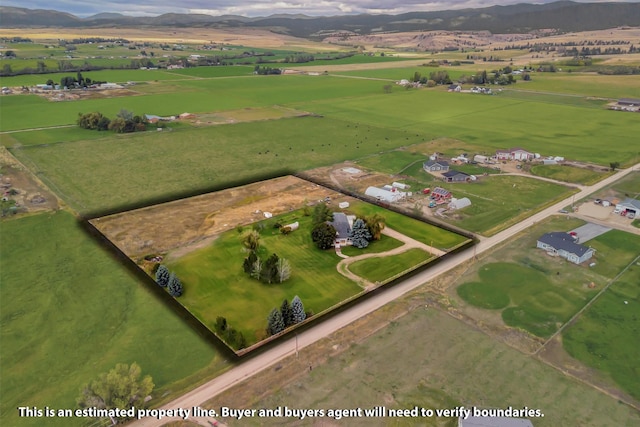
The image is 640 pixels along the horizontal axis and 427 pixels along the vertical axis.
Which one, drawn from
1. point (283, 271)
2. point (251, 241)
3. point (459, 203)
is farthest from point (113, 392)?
point (459, 203)

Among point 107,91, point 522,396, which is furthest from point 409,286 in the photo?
point 107,91

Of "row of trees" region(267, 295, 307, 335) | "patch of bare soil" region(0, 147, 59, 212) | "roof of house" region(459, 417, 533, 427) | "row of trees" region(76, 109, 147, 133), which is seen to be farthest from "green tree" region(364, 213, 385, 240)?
"row of trees" region(76, 109, 147, 133)

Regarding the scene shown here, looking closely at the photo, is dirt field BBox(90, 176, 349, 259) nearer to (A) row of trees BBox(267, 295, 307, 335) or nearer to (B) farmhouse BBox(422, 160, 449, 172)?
(A) row of trees BBox(267, 295, 307, 335)

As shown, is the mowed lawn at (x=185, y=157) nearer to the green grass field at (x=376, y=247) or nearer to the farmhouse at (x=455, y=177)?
the farmhouse at (x=455, y=177)

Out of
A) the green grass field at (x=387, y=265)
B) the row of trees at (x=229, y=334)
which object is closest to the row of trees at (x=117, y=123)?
the green grass field at (x=387, y=265)

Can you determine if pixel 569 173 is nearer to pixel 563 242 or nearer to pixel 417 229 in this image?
pixel 563 242

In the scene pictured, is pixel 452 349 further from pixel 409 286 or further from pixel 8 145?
pixel 8 145
